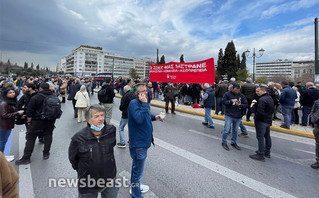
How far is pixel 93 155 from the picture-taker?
167 centimetres

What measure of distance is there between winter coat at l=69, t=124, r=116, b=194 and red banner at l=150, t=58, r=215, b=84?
783 centimetres

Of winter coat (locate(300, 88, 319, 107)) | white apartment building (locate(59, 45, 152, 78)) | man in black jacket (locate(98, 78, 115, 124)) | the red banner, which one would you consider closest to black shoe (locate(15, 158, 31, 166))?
man in black jacket (locate(98, 78, 115, 124))

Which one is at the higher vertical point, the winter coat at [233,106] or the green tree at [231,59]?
the green tree at [231,59]

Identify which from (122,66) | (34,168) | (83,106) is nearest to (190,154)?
(34,168)

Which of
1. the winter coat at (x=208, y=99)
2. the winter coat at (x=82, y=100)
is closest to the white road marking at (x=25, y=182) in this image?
the winter coat at (x=82, y=100)

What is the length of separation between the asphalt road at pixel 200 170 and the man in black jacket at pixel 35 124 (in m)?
0.21

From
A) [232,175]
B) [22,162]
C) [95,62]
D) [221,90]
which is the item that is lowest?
[232,175]

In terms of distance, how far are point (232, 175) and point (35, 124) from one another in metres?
4.42

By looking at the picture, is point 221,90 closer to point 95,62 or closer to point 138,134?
point 138,134

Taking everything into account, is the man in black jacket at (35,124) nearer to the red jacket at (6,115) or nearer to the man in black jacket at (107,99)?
the red jacket at (6,115)

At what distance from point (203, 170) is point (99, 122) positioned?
2506 millimetres

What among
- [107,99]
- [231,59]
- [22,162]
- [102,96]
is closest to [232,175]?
[107,99]

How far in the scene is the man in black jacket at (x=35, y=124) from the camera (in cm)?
330

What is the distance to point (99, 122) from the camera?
1.76 meters
